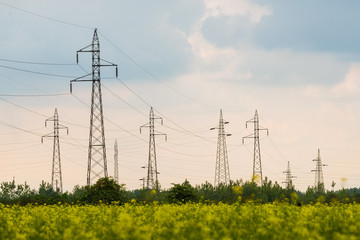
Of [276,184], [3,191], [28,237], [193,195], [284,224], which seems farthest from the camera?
[3,191]

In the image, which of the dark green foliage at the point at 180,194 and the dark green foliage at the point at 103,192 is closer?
the dark green foliage at the point at 103,192

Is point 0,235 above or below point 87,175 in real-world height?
below

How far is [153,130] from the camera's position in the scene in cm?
6856

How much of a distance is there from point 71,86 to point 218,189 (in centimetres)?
3394

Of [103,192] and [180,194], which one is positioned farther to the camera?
[180,194]

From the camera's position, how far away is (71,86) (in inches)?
1944

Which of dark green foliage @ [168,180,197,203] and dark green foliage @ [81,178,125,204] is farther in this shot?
dark green foliage @ [168,180,197,203]

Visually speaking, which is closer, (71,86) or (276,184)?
(71,86)

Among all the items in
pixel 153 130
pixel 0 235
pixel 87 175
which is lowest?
pixel 0 235

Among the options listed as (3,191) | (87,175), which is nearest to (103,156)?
(87,175)

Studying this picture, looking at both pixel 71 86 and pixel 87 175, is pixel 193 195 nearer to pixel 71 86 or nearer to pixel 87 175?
pixel 87 175

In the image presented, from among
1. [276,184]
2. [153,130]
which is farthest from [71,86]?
[276,184]

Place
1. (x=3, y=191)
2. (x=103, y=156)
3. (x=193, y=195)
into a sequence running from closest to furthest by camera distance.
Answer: (x=103, y=156)
(x=193, y=195)
(x=3, y=191)

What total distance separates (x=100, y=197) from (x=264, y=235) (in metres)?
32.3
